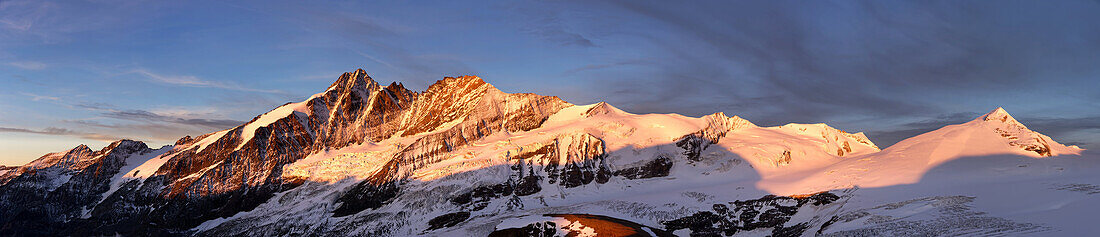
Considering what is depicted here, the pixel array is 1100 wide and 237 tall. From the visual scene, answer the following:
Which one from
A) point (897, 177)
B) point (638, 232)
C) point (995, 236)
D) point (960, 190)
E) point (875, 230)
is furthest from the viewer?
point (897, 177)

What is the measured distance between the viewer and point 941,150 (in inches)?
7407

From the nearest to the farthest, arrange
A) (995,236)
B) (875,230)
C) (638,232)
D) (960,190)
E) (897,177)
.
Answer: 1. (995,236)
2. (875,230)
3. (960,190)
4. (638,232)
5. (897,177)

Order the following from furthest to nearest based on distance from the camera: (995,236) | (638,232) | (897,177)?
(897,177) → (638,232) → (995,236)

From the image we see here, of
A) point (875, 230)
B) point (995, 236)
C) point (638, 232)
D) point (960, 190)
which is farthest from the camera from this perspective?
point (638, 232)

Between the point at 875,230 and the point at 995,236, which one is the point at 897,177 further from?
the point at 995,236

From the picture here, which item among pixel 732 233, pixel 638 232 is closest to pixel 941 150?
pixel 732 233

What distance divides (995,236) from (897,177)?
5938 centimetres

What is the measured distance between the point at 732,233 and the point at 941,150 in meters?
68.1

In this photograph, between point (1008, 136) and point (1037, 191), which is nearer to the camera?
point (1037, 191)

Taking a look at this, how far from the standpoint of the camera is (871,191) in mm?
168125

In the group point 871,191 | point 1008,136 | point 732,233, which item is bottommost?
point 732,233

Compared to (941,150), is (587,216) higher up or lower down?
lower down

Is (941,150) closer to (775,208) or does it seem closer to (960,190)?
(960,190)

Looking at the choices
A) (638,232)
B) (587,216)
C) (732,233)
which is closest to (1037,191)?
(732,233)
